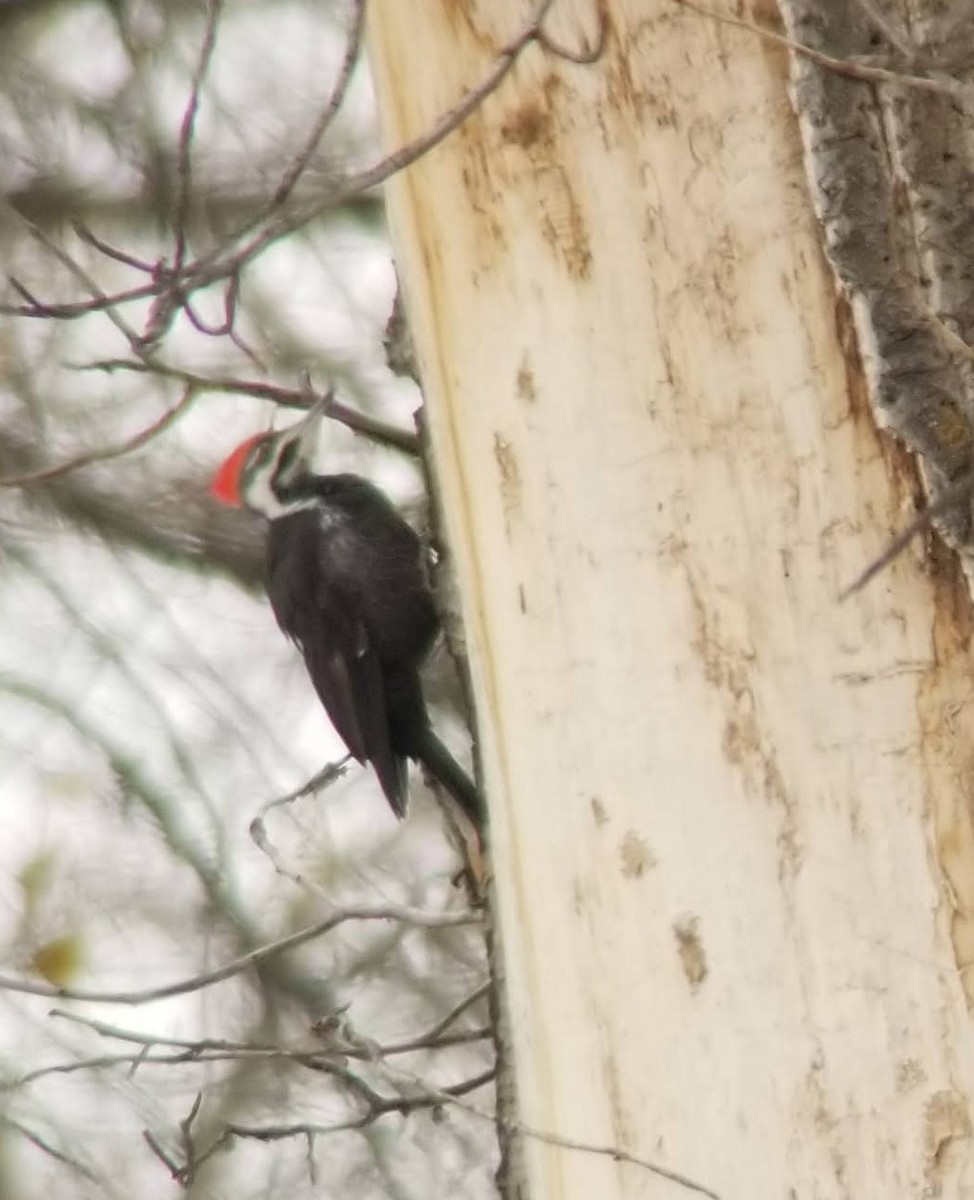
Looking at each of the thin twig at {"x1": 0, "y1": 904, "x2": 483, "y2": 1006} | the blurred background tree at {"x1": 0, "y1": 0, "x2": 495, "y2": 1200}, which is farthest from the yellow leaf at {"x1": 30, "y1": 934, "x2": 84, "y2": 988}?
the thin twig at {"x1": 0, "y1": 904, "x2": 483, "y2": 1006}

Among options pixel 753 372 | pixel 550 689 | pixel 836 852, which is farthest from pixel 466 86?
pixel 836 852

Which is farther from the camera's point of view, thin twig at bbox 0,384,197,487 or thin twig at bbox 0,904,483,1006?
thin twig at bbox 0,904,483,1006

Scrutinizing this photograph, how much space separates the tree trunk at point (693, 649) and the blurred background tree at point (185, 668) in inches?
100

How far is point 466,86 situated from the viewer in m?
2.18

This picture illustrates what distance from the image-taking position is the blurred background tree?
4734 mm

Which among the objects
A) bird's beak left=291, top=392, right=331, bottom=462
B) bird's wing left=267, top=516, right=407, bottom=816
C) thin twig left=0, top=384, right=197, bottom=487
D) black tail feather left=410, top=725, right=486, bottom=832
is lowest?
thin twig left=0, top=384, right=197, bottom=487

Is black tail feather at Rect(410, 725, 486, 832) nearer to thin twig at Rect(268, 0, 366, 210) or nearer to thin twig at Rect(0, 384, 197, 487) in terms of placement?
thin twig at Rect(0, 384, 197, 487)

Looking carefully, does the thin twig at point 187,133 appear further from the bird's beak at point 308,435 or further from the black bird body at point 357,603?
the black bird body at point 357,603

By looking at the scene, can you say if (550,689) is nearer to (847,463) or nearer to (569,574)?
(569,574)

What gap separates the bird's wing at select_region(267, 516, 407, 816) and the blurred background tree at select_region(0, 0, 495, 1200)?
63cm

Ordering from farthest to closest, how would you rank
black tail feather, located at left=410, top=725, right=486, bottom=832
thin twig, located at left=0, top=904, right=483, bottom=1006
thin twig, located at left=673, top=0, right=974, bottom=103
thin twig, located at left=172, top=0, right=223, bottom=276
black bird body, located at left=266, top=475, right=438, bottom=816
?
black bird body, located at left=266, top=475, right=438, bottom=816 → black tail feather, located at left=410, top=725, right=486, bottom=832 → thin twig, located at left=0, top=904, right=483, bottom=1006 → thin twig, located at left=172, top=0, right=223, bottom=276 → thin twig, located at left=673, top=0, right=974, bottom=103

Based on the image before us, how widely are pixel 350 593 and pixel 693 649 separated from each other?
2.20m

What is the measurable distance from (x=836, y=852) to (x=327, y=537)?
2.42 meters

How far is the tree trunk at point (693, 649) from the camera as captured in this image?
70.6 inches
